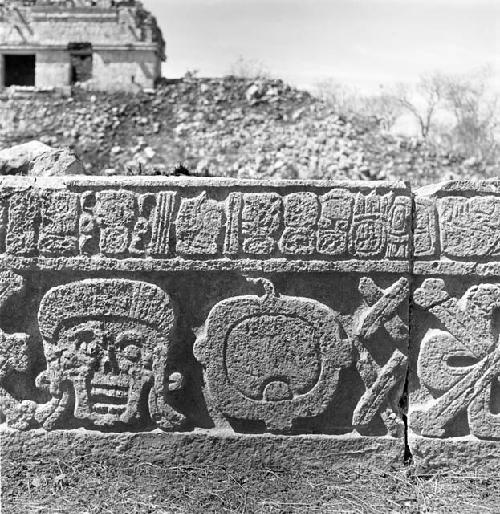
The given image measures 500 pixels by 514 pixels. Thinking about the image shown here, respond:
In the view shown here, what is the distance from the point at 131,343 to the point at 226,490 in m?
0.70

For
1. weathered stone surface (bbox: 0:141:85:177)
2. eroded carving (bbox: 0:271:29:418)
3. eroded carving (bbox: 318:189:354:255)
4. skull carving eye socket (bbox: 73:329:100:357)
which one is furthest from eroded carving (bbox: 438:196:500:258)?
weathered stone surface (bbox: 0:141:85:177)

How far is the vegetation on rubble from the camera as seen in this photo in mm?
18594

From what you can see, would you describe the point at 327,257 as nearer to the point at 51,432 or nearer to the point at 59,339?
the point at 59,339

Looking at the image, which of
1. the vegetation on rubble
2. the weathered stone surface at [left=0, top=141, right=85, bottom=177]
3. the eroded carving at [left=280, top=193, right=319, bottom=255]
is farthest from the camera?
the vegetation on rubble

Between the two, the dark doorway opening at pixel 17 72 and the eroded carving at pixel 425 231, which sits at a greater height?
the dark doorway opening at pixel 17 72

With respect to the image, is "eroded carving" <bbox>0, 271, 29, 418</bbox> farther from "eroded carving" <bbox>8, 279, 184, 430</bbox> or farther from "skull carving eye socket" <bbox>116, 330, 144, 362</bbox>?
"skull carving eye socket" <bbox>116, 330, 144, 362</bbox>

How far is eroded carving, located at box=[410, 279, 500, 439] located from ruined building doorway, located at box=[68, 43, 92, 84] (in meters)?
21.3

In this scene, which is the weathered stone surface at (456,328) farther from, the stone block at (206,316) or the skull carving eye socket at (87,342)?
the skull carving eye socket at (87,342)

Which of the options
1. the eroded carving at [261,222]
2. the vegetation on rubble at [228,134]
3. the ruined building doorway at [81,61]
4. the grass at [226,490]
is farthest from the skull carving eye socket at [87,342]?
the ruined building doorway at [81,61]

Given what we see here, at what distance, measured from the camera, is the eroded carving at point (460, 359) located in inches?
118

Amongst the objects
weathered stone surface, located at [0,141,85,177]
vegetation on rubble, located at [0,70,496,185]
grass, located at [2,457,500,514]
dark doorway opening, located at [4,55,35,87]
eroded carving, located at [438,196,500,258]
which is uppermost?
dark doorway opening, located at [4,55,35,87]

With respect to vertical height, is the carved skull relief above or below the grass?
above

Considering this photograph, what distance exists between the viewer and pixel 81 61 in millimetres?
22812

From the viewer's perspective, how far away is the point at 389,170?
60.4 ft
